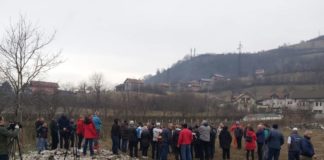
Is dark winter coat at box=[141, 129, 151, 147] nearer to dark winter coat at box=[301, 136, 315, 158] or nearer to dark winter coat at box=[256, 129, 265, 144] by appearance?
dark winter coat at box=[256, 129, 265, 144]

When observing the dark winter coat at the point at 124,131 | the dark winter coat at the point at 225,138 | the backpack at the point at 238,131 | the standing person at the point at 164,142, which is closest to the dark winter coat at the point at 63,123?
the dark winter coat at the point at 124,131

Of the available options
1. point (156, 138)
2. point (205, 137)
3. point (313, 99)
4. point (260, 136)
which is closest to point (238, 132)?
point (260, 136)

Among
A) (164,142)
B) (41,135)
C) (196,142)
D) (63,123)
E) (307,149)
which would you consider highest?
(63,123)

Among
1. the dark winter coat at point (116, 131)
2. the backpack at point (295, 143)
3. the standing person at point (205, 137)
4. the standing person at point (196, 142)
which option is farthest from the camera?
the dark winter coat at point (116, 131)

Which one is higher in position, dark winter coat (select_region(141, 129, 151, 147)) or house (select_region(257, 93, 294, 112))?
house (select_region(257, 93, 294, 112))

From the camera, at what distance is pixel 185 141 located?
61.4ft

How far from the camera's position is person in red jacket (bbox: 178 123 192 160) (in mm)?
18672

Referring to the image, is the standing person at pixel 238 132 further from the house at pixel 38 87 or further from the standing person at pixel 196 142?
the house at pixel 38 87

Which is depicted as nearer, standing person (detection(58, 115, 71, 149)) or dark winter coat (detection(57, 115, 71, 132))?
standing person (detection(58, 115, 71, 149))

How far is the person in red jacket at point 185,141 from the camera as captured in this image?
61.3 ft

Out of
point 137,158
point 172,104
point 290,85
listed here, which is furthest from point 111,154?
point 290,85

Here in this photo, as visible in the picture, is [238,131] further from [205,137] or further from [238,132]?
[205,137]

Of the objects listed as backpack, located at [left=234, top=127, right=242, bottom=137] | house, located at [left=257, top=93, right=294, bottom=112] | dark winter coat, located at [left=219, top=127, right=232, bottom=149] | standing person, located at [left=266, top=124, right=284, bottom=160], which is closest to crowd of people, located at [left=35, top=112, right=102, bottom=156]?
dark winter coat, located at [left=219, top=127, right=232, bottom=149]

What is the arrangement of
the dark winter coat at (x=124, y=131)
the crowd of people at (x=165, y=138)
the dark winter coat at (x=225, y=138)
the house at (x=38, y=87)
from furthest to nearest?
1. the dark winter coat at (x=124, y=131)
2. the dark winter coat at (x=225, y=138)
3. the house at (x=38, y=87)
4. the crowd of people at (x=165, y=138)
